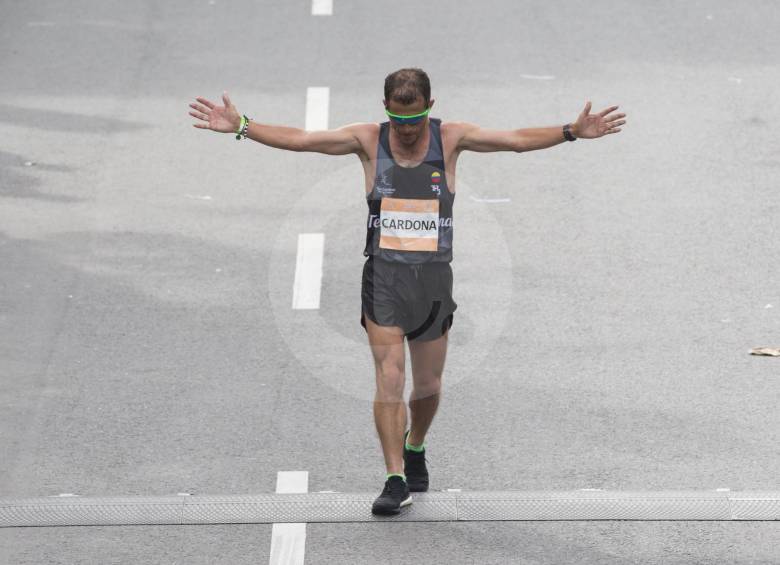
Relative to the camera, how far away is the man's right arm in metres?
7.19

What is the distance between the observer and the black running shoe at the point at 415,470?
7.48 metres

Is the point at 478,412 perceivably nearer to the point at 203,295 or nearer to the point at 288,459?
the point at 288,459

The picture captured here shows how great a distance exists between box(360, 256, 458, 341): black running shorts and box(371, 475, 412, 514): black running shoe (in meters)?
0.73

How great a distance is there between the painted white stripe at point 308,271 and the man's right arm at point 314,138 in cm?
263

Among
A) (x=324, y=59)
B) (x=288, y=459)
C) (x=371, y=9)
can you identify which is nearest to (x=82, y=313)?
(x=288, y=459)

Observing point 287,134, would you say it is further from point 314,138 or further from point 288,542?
point 288,542

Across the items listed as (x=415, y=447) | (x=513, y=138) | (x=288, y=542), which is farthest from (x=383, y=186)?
(x=288, y=542)

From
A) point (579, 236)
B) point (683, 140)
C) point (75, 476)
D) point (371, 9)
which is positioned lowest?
point (75, 476)

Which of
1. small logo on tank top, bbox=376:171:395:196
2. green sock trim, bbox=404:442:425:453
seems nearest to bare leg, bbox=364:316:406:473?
green sock trim, bbox=404:442:425:453

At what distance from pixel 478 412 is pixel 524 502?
1165 mm

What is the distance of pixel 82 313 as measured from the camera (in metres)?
9.70

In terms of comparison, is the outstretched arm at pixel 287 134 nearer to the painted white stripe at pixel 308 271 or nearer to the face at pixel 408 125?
the face at pixel 408 125

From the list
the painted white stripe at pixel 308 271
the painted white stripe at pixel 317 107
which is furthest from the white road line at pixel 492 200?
the painted white stripe at pixel 317 107

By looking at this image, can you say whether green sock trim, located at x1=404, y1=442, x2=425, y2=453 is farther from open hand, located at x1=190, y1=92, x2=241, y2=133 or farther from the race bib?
open hand, located at x1=190, y1=92, x2=241, y2=133
